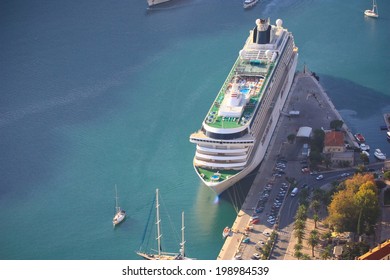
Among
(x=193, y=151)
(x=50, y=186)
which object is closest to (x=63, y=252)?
(x=50, y=186)

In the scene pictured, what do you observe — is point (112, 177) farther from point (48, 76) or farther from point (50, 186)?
point (48, 76)

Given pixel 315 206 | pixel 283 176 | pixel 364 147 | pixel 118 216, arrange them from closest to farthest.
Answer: pixel 315 206 → pixel 118 216 → pixel 283 176 → pixel 364 147

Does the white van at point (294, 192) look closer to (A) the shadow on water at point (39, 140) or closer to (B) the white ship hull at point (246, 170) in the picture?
(B) the white ship hull at point (246, 170)

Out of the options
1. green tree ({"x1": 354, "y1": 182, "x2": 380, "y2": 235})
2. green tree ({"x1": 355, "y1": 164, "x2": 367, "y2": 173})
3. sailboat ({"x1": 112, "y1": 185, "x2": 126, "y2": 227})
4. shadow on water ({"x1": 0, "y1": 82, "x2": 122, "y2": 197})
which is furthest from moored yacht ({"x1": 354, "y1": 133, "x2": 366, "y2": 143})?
shadow on water ({"x1": 0, "y1": 82, "x2": 122, "y2": 197})

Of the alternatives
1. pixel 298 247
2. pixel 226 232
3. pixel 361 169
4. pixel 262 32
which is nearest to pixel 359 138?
pixel 361 169

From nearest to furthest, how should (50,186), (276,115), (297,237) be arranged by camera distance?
1. (297,237)
2. (50,186)
3. (276,115)

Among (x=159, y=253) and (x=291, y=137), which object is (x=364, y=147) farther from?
(x=159, y=253)
